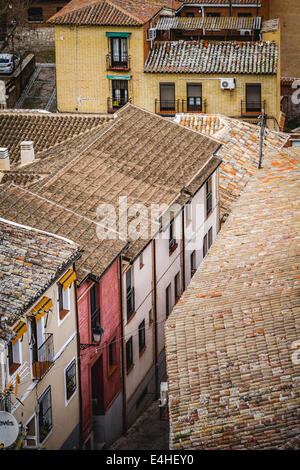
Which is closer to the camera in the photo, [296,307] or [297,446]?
[297,446]

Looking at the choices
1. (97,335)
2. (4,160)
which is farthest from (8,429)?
(4,160)

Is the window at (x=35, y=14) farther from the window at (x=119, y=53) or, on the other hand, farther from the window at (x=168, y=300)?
the window at (x=168, y=300)

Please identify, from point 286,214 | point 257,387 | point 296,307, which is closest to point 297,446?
point 257,387

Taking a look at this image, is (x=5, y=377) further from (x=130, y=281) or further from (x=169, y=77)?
(x=169, y=77)

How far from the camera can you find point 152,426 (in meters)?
27.5

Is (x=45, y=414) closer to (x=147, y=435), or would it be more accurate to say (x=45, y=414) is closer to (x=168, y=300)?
(x=147, y=435)

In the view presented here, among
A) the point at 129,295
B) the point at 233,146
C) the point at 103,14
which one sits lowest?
the point at 129,295

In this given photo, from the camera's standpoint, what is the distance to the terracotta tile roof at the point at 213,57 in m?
51.1

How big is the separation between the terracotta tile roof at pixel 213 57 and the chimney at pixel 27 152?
844 inches

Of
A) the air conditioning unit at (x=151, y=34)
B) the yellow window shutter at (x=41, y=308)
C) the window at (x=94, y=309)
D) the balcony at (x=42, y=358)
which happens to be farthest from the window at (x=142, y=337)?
the air conditioning unit at (x=151, y=34)

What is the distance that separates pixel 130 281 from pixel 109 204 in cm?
228

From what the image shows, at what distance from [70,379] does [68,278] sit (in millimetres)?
3022

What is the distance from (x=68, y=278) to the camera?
22094mm

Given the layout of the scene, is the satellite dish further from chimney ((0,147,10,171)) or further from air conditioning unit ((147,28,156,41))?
air conditioning unit ((147,28,156,41))
